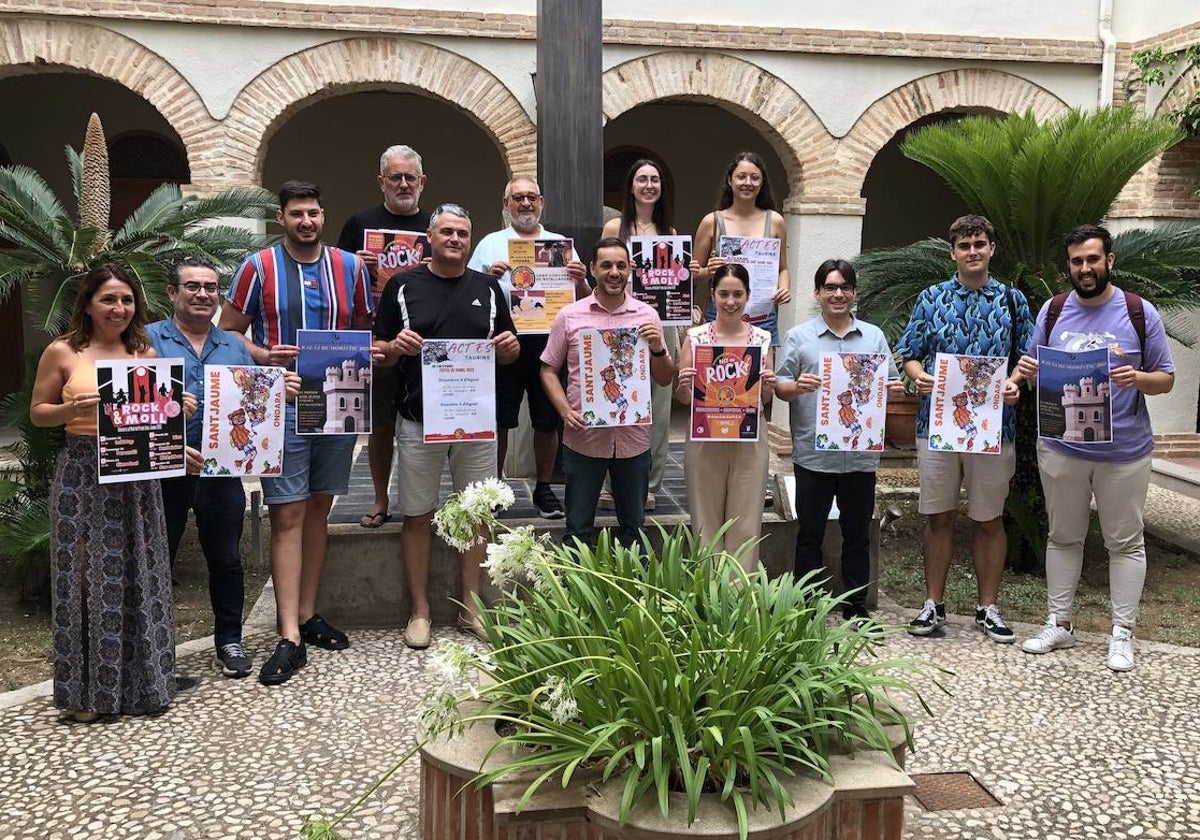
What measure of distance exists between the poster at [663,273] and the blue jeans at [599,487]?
89cm

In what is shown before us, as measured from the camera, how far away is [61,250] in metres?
5.76

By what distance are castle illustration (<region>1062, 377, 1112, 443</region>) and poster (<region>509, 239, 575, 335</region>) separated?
2.53 m

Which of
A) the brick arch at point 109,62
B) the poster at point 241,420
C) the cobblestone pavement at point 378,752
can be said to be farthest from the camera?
the brick arch at point 109,62

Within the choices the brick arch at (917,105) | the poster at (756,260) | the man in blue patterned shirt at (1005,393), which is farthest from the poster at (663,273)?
the brick arch at (917,105)

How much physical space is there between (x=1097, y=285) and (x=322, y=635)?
4.23 metres

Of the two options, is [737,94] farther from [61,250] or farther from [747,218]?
[61,250]

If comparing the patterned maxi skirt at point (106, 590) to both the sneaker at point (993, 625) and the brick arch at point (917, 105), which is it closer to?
the sneaker at point (993, 625)

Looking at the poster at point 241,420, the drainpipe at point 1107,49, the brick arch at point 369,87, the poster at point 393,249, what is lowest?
the poster at point 241,420

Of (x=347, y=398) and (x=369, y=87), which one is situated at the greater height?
(x=369, y=87)

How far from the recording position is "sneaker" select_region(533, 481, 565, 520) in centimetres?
611

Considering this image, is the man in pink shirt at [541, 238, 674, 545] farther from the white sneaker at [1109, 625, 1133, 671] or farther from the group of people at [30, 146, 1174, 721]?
the white sneaker at [1109, 625, 1133, 671]

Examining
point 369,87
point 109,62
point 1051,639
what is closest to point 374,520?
point 1051,639

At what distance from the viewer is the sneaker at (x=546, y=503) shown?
20.0 ft

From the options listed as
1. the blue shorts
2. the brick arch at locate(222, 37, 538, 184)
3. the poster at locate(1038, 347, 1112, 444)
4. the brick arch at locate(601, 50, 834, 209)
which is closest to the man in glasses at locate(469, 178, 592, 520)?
the blue shorts
